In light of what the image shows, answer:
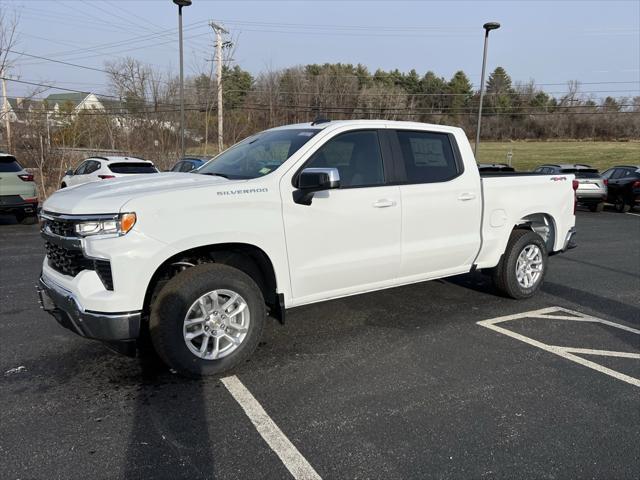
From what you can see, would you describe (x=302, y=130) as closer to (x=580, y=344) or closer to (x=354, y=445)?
(x=354, y=445)

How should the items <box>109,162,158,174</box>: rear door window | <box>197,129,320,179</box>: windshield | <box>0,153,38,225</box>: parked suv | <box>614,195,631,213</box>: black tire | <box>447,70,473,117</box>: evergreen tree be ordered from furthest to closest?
<box>447,70,473,117</box>: evergreen tree, <box>614,195,631,213</box>: black tire, <box>109,162,158,174</box>: rear door window, <box>0,153,38,225</box>: parked suv, <box>197,129,320,179</box>: windshield

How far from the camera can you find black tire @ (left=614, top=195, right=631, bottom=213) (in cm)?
1788

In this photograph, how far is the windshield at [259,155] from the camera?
4.12 meters

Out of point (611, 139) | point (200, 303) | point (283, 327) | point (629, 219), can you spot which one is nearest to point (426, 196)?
point (283, 327)

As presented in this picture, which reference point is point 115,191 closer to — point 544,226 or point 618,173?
point 544,226

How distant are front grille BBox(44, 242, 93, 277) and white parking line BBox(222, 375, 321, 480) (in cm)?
131

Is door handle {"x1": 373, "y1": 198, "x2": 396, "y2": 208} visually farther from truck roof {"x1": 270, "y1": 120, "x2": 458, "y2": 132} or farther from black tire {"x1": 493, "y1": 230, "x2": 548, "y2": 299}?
black tire {"x1": 493, "y1": 230, "x2": 548, "y2": 299}

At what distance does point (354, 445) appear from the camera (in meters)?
2.85

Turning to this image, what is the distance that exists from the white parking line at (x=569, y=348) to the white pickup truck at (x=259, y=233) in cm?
66

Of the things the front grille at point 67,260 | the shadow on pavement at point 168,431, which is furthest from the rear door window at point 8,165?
the shadow on pavement at point 168,431

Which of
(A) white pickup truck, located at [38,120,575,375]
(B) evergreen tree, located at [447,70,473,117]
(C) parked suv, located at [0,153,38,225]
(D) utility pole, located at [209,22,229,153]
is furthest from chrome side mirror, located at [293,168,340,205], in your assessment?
(B) evergreen tree, located at [447,70,473,117]

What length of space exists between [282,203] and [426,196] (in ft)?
5.11

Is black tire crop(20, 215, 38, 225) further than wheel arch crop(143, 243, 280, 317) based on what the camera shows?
Yes

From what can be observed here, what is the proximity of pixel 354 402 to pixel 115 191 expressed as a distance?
2264 mm
